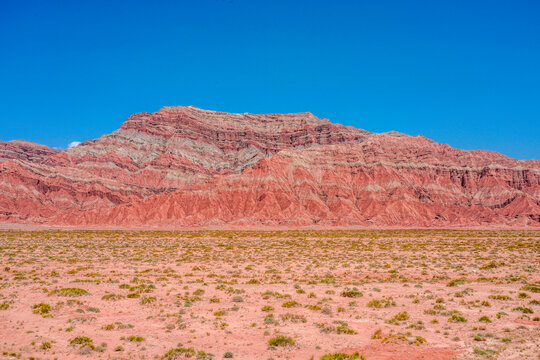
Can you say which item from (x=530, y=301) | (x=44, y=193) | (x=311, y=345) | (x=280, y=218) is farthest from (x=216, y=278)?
(x=44, y=193)

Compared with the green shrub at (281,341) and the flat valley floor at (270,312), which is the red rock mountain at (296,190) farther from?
the green shrub at (281,341)

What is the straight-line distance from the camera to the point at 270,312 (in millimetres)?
16703

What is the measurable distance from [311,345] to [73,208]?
13832cm

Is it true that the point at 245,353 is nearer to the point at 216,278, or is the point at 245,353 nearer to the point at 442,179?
the point at 216,278

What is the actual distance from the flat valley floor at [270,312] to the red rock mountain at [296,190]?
87.6 metres

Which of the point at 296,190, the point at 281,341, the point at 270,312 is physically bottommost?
the point at 270,312

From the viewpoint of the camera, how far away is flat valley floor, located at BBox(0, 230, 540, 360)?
12.2 m

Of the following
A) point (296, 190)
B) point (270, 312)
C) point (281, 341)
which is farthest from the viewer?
point (296, 190)

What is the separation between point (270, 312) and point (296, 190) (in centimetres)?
11555

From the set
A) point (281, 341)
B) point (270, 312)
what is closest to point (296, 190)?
point (270, 312)

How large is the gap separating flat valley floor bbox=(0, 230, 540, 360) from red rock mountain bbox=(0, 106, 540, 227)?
287 ft

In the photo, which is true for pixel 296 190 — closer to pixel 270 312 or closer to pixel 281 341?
pixel 270 312

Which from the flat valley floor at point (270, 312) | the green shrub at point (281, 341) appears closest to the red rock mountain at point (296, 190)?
the flat valley floor at point (270, 312)

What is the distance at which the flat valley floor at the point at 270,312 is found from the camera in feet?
39.9
